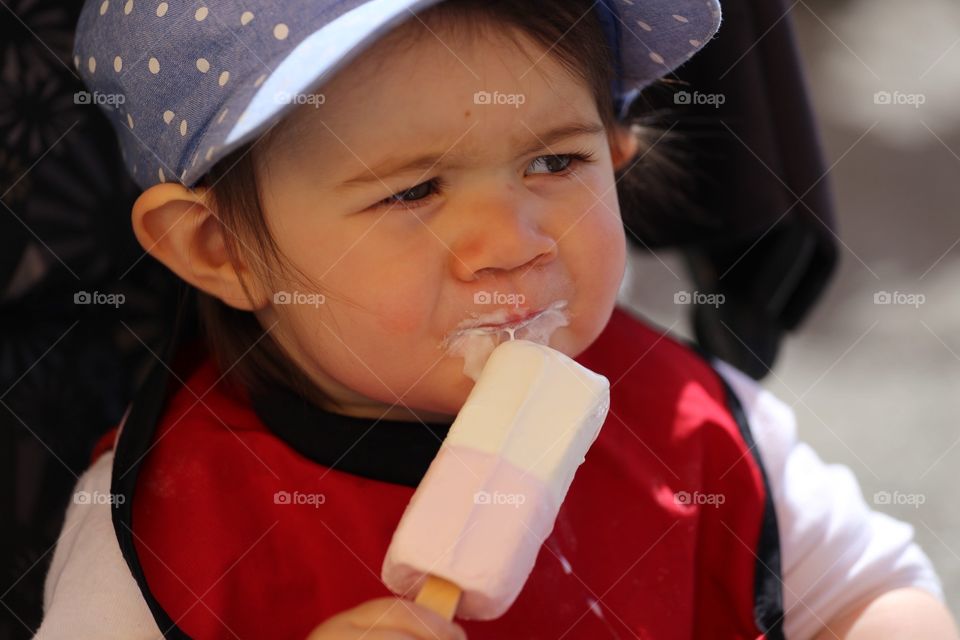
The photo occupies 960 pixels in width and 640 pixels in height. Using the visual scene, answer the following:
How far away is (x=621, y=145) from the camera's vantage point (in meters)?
1.35

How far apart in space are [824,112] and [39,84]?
92.3 inches

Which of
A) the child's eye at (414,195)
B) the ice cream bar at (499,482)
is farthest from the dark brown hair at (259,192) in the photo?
the ice cream bar at (499,482)

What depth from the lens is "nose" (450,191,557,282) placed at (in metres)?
1.03

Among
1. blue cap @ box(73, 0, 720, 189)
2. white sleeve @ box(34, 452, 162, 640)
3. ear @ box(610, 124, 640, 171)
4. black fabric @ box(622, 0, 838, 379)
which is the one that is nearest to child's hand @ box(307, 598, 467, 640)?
white sleeve @ box(34, 452, 162, 640)

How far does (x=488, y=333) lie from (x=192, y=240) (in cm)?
A: 33

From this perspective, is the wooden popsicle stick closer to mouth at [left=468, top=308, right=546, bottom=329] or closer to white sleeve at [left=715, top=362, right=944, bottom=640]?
mouth at [left=468, top=308, right=546, bottom=329]

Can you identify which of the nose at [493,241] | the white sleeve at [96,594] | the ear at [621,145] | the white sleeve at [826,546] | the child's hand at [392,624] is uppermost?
the nose at [493,241]

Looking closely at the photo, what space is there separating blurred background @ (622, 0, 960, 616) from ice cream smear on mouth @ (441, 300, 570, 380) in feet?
2.46

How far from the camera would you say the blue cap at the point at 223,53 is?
95cm

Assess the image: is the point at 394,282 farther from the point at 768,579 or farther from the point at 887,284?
the point at 887,284

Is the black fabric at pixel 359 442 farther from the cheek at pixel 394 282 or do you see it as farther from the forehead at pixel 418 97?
the forehead at pixel 418 97

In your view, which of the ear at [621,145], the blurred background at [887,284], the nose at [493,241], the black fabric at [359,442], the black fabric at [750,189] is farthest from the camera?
the blurred background at [887,284]

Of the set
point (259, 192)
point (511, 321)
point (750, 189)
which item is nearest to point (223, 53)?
point (259, 192)

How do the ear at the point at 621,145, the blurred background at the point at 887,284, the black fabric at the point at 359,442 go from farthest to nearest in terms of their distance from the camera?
the blurred background at the point at 887,284 → the ear at the point at 621,145 → the black fabric at the point at 359,442
